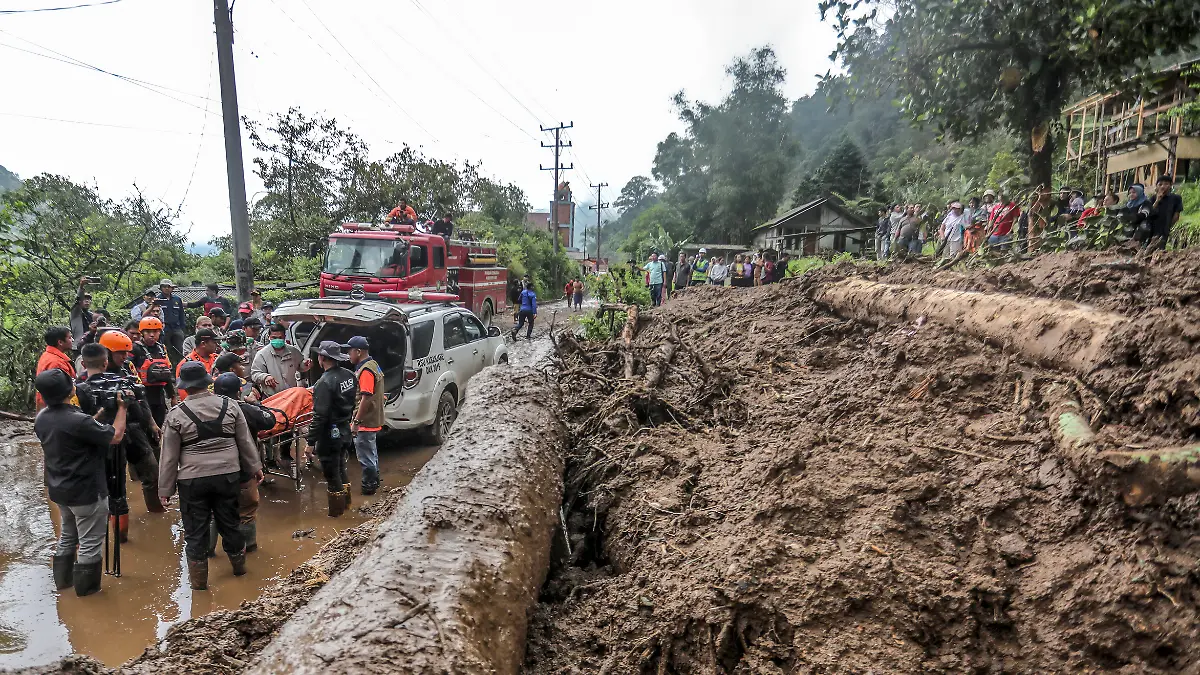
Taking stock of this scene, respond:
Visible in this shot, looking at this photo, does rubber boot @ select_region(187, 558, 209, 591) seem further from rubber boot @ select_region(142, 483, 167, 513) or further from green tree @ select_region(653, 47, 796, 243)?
green tree @ select_region(653, 47, 796, 243)

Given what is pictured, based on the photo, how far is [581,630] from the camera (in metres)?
2.68

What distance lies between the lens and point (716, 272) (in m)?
16.8

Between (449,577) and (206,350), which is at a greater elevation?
(206,350)

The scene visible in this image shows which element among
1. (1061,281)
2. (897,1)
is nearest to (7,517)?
(1061,281)

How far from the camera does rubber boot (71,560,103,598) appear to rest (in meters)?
4.39

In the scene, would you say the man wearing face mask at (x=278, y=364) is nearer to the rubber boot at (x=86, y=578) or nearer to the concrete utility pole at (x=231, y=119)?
the rubber boot at (x=86, y=578)

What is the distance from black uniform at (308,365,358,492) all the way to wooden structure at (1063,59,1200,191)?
14099mm

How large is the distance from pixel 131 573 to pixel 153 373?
2.00 meters

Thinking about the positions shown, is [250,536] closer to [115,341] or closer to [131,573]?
[131,573]

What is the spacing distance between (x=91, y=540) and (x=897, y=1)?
11135 millimetres

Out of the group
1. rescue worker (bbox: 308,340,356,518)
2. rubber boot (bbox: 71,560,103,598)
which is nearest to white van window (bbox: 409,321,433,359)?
rescue worker (bbox: 308,340,356,518)

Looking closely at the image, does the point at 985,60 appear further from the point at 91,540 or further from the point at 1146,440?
the point at 91,540

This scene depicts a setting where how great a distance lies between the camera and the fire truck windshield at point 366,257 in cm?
1241

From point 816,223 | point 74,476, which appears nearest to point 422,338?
point 74,476
